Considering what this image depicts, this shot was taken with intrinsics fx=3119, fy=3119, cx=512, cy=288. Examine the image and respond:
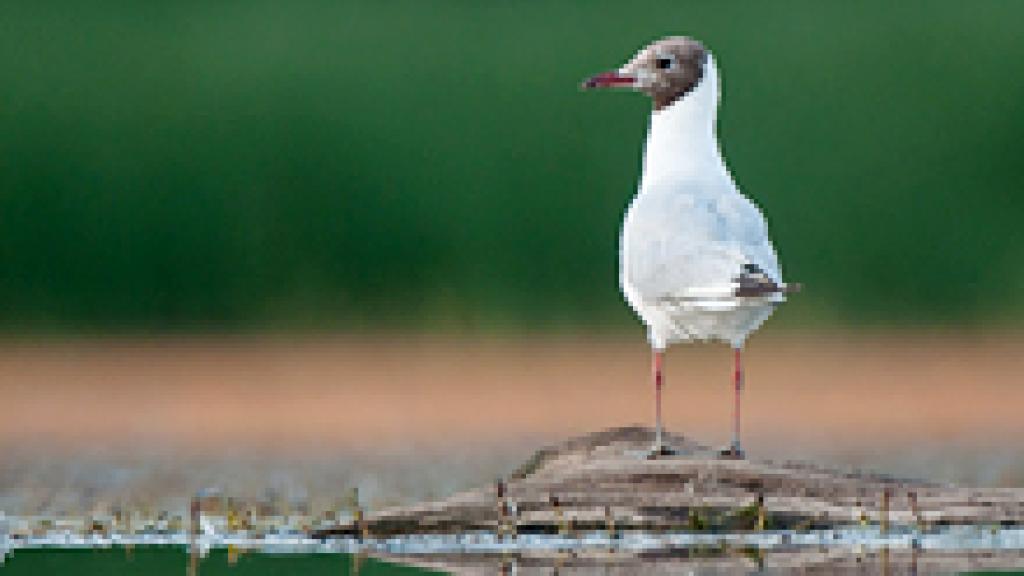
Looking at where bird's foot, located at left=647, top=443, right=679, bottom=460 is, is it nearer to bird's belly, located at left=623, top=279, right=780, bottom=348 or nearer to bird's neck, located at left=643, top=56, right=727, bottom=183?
bird's belly, located at left=623, top=279, right=780, bottom=348

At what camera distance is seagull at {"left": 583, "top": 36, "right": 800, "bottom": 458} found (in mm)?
9492

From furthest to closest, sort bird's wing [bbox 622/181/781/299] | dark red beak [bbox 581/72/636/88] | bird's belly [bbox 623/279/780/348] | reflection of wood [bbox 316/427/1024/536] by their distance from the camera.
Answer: dark red beak [bbox 581/72/636/88] → bird's belly [bbox 623/279/780/348] → bird's wing [bbox 622/181/781/299] → reflection of wood [bbox 316/427/1024/536]

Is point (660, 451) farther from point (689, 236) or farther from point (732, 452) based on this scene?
point (689, 236)

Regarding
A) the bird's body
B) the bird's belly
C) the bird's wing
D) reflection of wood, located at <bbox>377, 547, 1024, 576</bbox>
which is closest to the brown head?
the bird's body

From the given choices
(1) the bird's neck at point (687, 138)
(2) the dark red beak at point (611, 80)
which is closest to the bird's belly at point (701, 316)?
(1) the bird's neck at point (687, 138)

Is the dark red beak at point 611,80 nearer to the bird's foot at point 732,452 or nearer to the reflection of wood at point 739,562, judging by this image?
the bird's foot at point 732,452

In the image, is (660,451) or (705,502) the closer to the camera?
(705,502)

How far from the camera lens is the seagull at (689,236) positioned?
949 centimetres

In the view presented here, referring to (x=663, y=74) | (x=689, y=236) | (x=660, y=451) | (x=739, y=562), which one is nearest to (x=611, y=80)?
(x=663, y=74)

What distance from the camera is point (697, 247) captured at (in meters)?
9.55

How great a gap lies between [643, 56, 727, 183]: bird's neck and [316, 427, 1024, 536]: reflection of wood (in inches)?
45.9

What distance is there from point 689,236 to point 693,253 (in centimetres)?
7

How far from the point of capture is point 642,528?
9.31 meters

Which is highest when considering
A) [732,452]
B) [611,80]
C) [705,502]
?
[611,80]
